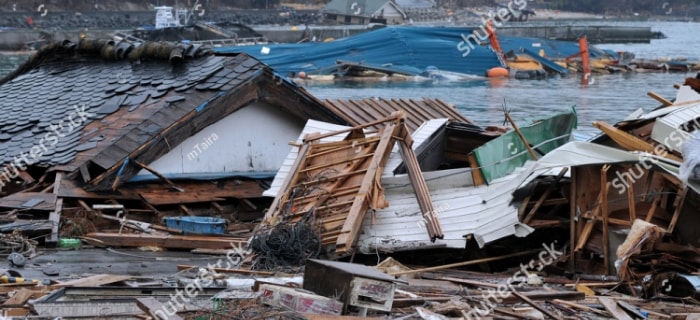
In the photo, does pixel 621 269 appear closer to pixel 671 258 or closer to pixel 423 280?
pixel 671 258

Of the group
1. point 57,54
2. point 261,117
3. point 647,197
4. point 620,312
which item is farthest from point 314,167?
point 57,54

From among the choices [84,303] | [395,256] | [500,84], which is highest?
[84,303]

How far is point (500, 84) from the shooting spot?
55.8m

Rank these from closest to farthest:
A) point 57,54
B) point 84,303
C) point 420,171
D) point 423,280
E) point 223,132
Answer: point 84,303 → point 423,280 → point 420,171 → point 223,132 → point 57,54

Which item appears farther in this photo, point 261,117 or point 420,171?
point 261,117

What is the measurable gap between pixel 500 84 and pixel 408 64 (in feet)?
20.0

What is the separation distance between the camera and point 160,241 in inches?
520

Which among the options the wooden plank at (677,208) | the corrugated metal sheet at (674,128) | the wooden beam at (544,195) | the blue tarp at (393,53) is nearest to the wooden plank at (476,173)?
the wooden beam at (544,195)

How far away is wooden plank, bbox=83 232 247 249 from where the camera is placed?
13.1 m

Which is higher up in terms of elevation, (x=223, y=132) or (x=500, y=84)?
(x=223, y=132)

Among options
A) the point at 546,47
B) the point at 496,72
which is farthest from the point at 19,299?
the point at 546,47
